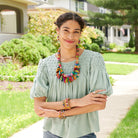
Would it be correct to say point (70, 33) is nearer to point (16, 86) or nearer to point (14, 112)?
point (14, 112)

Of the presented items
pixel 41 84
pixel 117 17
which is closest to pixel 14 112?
pixel 41 84

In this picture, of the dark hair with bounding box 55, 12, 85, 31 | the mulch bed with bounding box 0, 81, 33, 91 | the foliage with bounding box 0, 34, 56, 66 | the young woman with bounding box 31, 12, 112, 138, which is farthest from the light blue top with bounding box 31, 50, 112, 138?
the foliage with bounding box 0, 34, 56, 66

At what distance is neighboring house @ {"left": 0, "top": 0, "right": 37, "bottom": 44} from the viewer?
16916 mm

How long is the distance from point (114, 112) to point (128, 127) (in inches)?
43.8

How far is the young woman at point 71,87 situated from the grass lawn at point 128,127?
8.02 feet

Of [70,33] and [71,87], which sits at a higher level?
[70,33]

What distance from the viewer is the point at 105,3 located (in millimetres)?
28828

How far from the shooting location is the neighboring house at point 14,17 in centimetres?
1692

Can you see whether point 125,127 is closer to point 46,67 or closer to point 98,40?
point 46,67

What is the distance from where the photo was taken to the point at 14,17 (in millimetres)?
18344

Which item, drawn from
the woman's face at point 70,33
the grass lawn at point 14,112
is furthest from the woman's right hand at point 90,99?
the grass lawn at point 14,112

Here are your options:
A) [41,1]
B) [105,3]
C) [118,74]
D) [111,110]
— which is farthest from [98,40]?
[111,110]

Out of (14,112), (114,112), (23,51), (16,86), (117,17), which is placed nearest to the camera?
(14,112)

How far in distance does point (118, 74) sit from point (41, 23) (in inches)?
293
